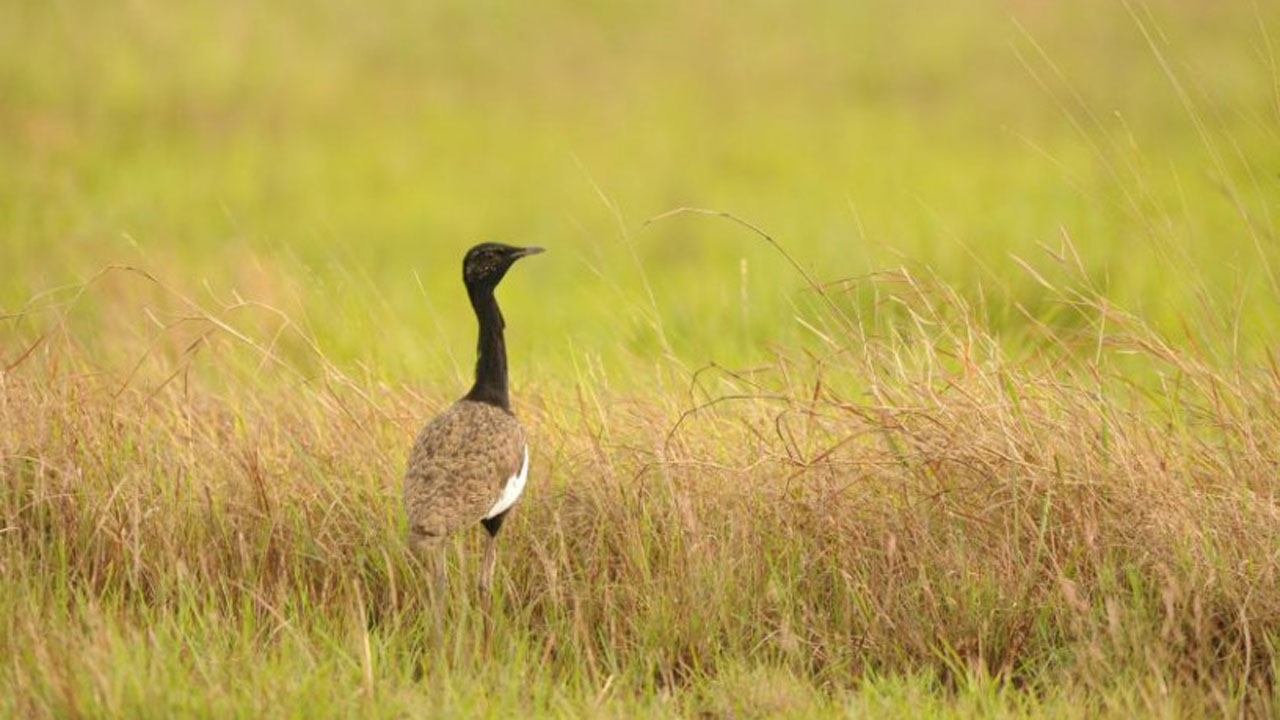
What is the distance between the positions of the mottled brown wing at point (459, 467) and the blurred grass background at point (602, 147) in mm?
2930

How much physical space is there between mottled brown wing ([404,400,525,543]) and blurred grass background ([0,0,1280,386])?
2.93 metres

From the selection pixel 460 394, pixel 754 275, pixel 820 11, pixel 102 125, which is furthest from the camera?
pixel 820 11

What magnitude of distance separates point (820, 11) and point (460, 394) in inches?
463

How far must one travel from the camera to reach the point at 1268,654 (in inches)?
173

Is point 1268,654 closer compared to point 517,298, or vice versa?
point 1268,654

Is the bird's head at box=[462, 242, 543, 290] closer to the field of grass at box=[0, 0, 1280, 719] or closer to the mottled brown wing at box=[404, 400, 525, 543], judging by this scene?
the mottled brown wing at box=[404, 400, 525, 543]

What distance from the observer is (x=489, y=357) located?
4.98 metres

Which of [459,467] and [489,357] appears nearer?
[459,467]

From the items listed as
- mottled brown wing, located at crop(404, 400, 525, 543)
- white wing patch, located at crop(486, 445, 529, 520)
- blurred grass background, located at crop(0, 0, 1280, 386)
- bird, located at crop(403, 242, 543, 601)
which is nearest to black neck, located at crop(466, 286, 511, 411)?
bird, located at crop(403, 242, 543, 601)

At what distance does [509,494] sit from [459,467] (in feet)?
0.55

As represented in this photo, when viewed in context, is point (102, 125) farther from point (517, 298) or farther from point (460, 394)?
point (460, 394)

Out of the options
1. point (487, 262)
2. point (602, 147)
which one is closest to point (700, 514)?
point (487, 262)

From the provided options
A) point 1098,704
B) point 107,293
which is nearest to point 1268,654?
point 1098,704

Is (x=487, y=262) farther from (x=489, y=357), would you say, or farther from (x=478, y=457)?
(x=478, y=457)
